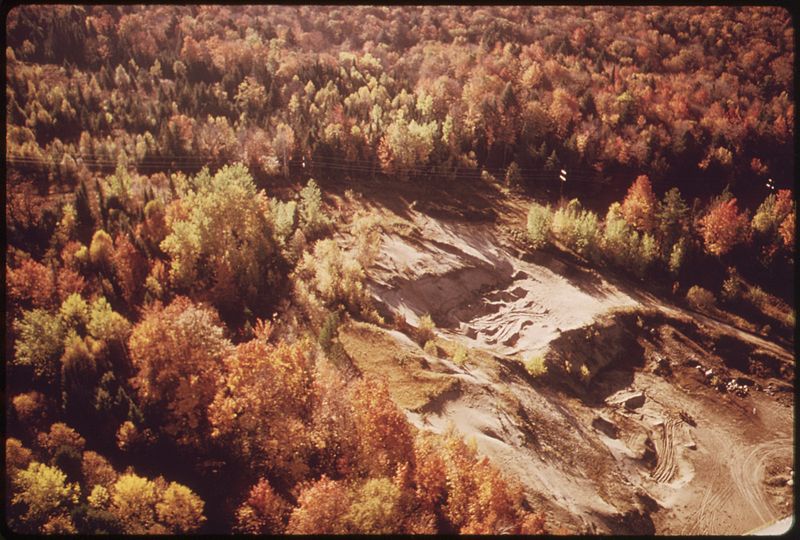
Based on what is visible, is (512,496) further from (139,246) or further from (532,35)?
(532,35)

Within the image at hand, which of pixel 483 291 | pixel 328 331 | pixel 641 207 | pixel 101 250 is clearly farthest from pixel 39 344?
pixel 641 207

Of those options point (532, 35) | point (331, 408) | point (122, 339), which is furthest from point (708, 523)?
point (532, 35)

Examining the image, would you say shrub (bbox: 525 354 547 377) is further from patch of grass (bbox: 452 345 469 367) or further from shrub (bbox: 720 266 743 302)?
shrub (bbox: 720 266 743 302)

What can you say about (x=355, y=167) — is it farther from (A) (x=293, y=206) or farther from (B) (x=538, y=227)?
(B) (x=538, y=227)

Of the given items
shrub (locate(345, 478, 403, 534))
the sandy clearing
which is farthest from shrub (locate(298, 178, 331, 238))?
shrub (locate(345, 478, 403, 534))

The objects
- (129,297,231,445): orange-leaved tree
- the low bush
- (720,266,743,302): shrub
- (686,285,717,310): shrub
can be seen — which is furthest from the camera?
(686,285,717,310): shrub
